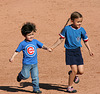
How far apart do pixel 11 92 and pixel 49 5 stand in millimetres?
11493

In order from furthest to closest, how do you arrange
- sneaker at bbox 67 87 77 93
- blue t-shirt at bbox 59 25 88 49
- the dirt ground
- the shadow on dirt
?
the dirt ground
the shadow on dirt
sneaker at bbox 67 87 77 93
blue t-shirt at bbox 59 25 88 49

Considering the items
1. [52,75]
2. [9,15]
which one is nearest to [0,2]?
[9,15]

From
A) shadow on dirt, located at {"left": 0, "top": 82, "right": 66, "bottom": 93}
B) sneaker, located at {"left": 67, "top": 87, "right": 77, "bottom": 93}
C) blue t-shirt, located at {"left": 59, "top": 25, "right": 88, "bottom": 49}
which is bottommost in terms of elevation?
sneaker, located at {"left": 67, "top": 87, "right": 77, "bottom": 93}

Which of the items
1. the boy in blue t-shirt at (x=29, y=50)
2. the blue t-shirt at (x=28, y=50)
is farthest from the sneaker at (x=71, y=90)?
the blue t-shirt at (x=28, y=50)

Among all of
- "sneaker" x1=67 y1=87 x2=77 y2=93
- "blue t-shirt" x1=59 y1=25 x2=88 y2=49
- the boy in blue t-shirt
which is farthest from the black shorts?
the boy in blue t-shirt

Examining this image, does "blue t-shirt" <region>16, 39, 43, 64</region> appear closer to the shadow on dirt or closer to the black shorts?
the black shorts

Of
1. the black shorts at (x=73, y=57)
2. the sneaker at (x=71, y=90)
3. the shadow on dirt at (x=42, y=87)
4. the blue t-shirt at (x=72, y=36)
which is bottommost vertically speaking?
the sneaker at (x=71, y=90)

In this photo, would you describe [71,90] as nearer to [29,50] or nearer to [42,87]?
[42,87]

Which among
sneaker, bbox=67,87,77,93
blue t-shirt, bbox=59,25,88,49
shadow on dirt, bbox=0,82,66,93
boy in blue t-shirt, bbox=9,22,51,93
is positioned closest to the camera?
boy in blue t-shirt, bbox=9,22,51,93

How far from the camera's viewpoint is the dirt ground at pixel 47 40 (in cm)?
978

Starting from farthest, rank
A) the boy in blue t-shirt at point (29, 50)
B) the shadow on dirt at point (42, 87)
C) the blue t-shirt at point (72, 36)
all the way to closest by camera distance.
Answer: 1. the shadow on dirt at point (42, 87)
2. the blue t-shirt at point (72, 36)
3. the boy in blue t-shirt at point (29, 50)

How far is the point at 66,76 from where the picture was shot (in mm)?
10586

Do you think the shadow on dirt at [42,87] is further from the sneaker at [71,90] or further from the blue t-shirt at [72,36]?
the blue t-shirt at [72,36]

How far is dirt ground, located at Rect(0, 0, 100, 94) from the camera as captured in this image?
9781 mm
